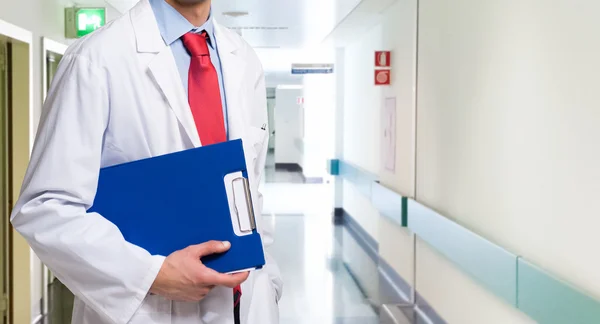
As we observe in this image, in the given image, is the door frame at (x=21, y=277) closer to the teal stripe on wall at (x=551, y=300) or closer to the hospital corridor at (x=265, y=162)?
the hospital corridor at (x=265, y=162)

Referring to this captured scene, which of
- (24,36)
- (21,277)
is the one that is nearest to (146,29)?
(24,36)

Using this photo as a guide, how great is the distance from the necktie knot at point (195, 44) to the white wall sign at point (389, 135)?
5567mm

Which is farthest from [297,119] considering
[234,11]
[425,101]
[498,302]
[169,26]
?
[169,26]

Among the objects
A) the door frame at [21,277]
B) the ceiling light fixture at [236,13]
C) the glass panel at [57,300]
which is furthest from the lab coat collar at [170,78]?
the ceiling light fixture at [236,13]

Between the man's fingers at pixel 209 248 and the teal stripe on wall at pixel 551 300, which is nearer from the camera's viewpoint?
the man's fingers at pixel 209 248

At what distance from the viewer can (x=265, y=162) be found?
4559 millimetres

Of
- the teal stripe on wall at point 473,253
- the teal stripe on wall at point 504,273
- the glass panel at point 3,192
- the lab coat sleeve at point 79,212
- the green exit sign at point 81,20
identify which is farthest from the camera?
the green exit sign at point 81,20

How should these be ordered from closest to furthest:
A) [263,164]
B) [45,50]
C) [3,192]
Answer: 1. [263,164]
2. [3,192]
3. [45,50]

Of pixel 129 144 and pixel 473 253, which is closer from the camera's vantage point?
pixel 129 144

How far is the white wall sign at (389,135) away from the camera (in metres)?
6.86

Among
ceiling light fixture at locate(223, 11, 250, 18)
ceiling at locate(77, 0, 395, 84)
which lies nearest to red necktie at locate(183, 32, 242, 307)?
ceiling at locate(77, 0, 395, 84)

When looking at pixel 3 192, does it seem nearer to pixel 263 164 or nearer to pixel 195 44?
pixel 263 164

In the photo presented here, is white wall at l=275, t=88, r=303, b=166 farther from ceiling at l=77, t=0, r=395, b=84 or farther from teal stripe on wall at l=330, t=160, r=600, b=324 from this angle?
teal stripe on wall at l=330, t=160, r=600, b=324

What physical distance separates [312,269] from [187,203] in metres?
6.30
